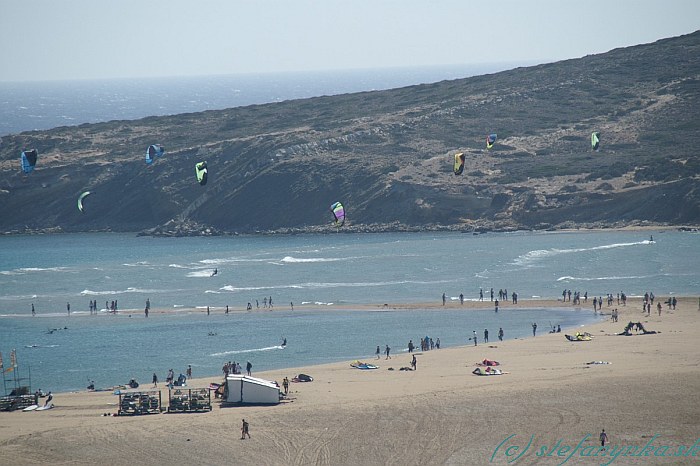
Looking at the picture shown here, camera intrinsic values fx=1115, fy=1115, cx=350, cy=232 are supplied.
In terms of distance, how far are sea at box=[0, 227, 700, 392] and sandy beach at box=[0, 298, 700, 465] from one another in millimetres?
5882

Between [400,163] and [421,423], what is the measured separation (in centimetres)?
4944

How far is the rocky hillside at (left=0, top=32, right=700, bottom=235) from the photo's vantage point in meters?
65.9

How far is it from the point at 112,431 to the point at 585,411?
10564mm

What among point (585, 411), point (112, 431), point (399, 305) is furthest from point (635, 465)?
point (399, 305)

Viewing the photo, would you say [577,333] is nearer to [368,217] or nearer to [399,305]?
[399,305]

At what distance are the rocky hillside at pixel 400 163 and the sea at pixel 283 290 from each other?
3.07 metres

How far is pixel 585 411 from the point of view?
24750 mm

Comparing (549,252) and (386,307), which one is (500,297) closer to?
(386,307)

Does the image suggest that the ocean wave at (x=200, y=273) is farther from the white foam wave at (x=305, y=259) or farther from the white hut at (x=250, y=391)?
the white hut at (x=250, y=391)

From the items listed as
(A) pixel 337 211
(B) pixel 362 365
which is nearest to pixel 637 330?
(B) pixel 362 365

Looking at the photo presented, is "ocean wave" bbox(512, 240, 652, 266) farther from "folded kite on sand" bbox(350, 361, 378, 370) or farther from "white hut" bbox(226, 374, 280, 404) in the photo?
"white hut" bbox(226, 374, 280, 404)

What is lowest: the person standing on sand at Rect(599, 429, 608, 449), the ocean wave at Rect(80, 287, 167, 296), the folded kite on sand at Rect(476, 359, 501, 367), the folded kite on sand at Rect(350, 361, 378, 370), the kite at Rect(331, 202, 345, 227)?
the ocean wave at Rect(80, 287, 167, 296)

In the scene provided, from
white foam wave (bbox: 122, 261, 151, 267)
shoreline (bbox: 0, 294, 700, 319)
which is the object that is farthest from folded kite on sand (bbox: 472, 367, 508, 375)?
white foam wave (bbox: 122, 261, 151, 267)

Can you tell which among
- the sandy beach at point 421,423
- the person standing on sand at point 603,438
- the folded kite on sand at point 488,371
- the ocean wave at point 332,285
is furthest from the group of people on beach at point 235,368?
the ocean wave at point 332,285
